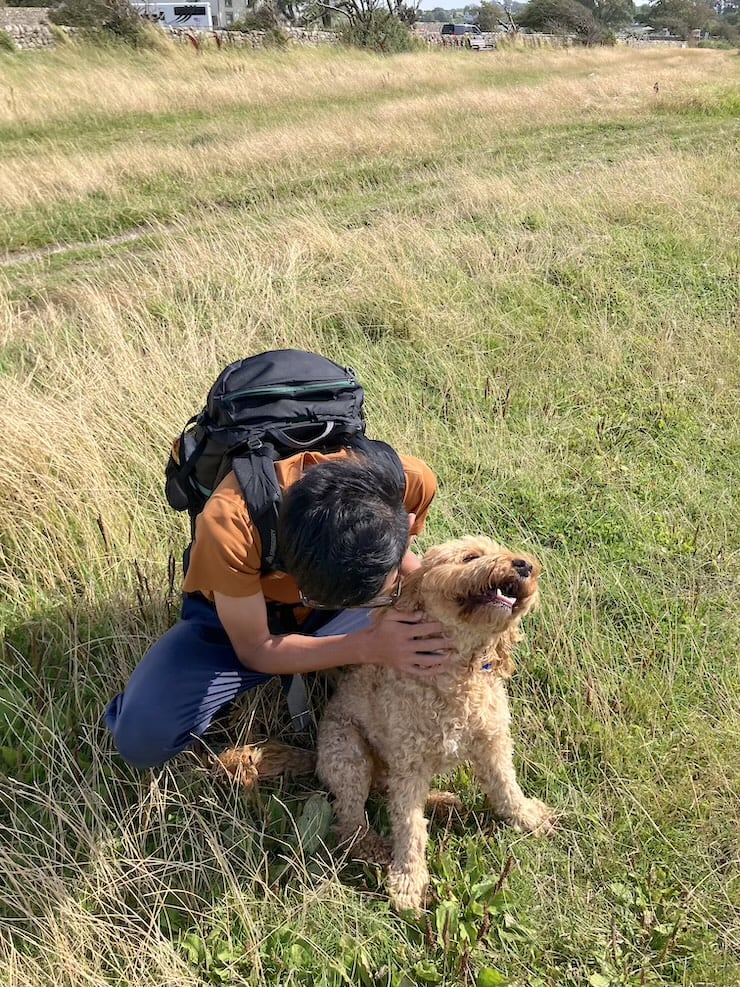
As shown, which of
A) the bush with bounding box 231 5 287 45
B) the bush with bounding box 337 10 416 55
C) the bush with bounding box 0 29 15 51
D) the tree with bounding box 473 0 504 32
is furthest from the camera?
the tree with bounding box 473 0 504 32

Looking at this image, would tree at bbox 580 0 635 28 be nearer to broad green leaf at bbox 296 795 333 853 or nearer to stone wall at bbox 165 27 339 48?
stone wall at bbox 165 27 339 48

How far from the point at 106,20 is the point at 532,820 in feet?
85.5

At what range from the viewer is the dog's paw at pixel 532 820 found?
2.27 m

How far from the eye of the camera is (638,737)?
2.45 metres

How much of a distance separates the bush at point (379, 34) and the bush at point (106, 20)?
9.14m

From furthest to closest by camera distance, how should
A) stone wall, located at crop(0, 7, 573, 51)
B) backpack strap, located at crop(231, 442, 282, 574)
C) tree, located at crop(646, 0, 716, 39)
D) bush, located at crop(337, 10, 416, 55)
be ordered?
tree, located at crop(646, 0, 716, 39) → bush, located at crop(337, 10, 416, 55) → stone wall, located at crop(0, 7, 573, 51) → backpack strap, located at crop(231, 442, 282, 574)

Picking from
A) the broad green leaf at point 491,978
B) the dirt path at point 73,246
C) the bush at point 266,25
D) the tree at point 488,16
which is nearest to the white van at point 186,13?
the bush at point 266,25

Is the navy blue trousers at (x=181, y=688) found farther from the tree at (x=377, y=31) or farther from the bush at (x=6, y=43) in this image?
the tree at (x=377, y=31)

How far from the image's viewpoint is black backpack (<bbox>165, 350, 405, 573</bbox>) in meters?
2.09

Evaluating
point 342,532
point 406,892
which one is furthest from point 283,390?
point 406,892

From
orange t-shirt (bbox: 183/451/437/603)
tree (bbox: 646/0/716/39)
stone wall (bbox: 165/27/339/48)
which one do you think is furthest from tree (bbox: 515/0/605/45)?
orange t-shirt (bbox: 183/451/437/603)

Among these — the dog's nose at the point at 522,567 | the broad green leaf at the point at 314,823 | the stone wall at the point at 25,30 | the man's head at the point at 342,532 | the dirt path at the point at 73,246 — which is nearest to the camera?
the man's head at the point at 342,532

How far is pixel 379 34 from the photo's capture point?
27094mm

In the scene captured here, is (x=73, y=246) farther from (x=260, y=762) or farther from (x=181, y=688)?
(x=260, y=762)
